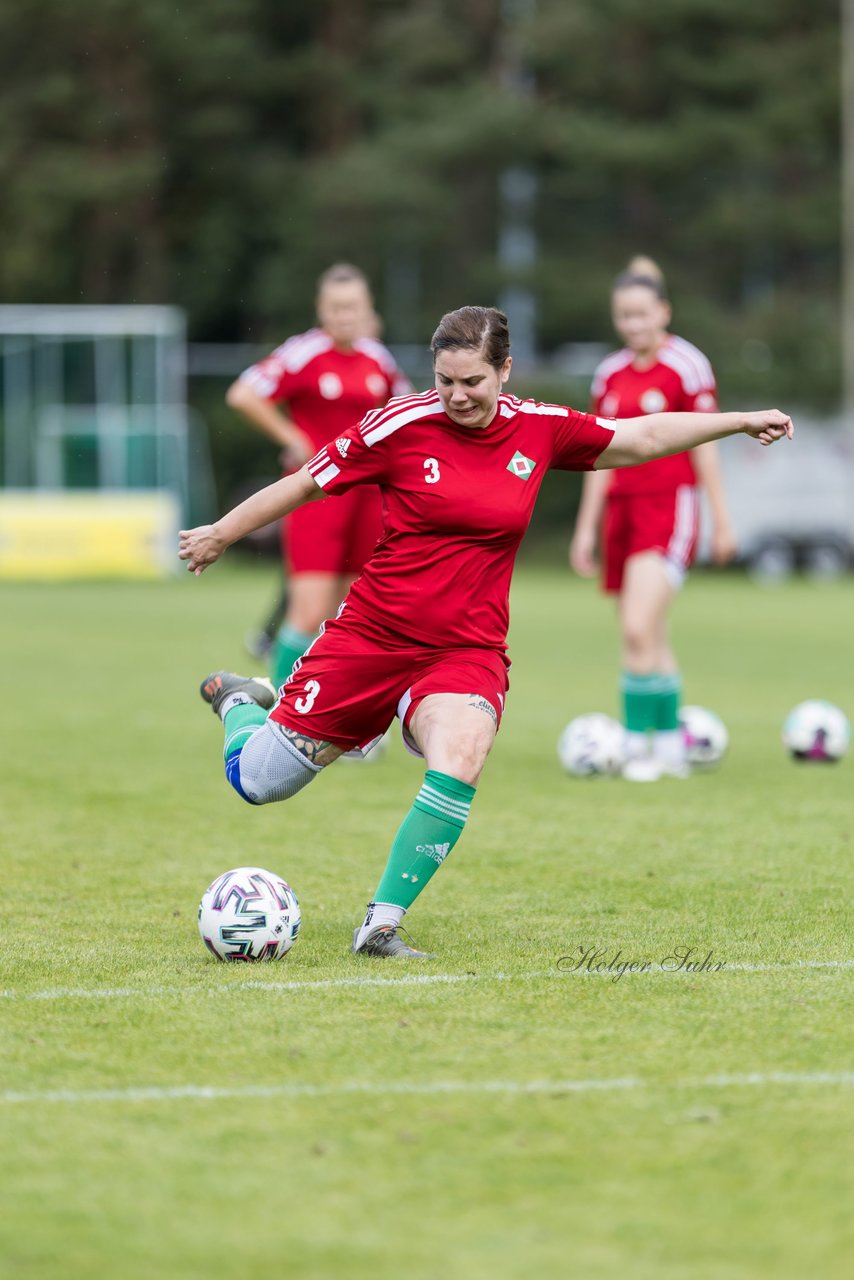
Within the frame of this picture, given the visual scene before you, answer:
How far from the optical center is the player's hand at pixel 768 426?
586cm

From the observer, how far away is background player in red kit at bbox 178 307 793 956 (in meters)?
5.61

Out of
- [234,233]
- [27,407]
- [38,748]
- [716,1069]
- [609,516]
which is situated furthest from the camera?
[234,233]

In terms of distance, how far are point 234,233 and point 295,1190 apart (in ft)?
142

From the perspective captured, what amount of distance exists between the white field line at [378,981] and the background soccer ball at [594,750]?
4181 mm

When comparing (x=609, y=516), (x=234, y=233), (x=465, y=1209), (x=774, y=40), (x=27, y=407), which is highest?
(x=774, y=40)

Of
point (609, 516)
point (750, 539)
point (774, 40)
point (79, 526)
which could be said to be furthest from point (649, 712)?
point (774, 40)

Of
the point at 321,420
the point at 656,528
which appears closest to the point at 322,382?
the point at 321,420

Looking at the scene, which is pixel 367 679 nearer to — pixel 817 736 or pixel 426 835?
pixel 426 835

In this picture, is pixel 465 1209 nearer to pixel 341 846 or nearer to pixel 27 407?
pixel 341 846

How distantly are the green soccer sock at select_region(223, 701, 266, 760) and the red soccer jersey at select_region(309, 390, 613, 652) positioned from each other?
0.49m

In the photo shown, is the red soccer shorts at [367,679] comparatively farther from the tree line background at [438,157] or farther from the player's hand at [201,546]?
the tree line background at [438,157]

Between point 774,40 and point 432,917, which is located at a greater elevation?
point 774,40

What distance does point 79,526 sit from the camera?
106 ft

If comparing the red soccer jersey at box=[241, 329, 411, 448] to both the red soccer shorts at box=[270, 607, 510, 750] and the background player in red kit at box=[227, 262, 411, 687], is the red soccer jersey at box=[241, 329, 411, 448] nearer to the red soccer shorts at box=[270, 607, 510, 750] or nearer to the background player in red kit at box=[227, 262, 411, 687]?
the background player in red kit at box=[227, 262, 411, 687]
